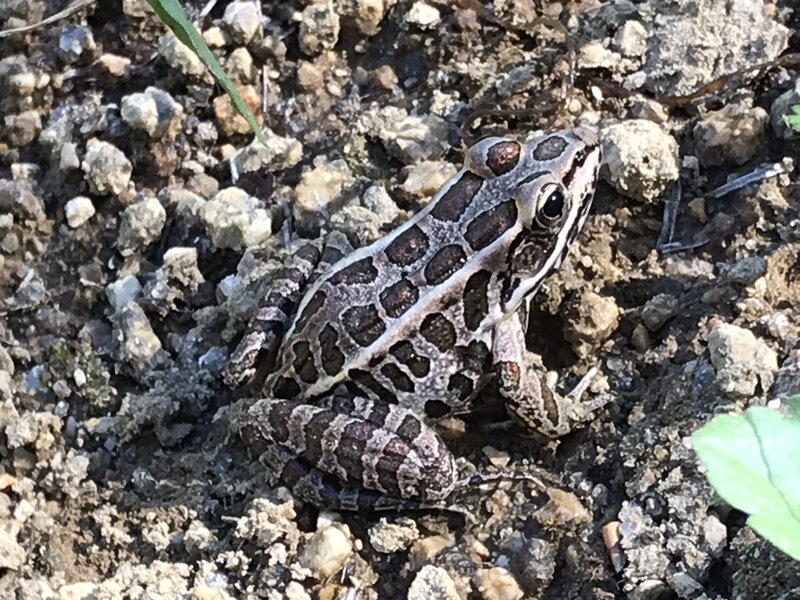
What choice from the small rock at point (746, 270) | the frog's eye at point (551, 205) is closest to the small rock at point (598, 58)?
the frog's eye at point (551, 205)

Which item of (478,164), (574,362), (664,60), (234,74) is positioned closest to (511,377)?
(574,362)

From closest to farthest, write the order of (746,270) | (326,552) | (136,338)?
1. (326,552)
2. (746,270)
3. (136,338)

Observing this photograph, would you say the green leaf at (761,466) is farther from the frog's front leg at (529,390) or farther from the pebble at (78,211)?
the pebble at (78,211)

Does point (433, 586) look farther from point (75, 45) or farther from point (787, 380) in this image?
point (75, 45)

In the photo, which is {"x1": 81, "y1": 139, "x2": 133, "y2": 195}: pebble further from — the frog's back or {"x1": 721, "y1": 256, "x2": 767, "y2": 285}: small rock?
{"x1": 721, "y1": 256, "x2": 767, "y2": 285}: small rock

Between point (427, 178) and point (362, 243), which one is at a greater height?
point (427, 178)

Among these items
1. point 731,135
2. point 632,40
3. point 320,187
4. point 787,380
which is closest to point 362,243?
point 320,187

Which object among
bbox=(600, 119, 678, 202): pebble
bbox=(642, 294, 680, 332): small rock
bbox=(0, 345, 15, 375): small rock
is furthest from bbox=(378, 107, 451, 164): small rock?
bbox=(0, 345, 15, 375): small rock
